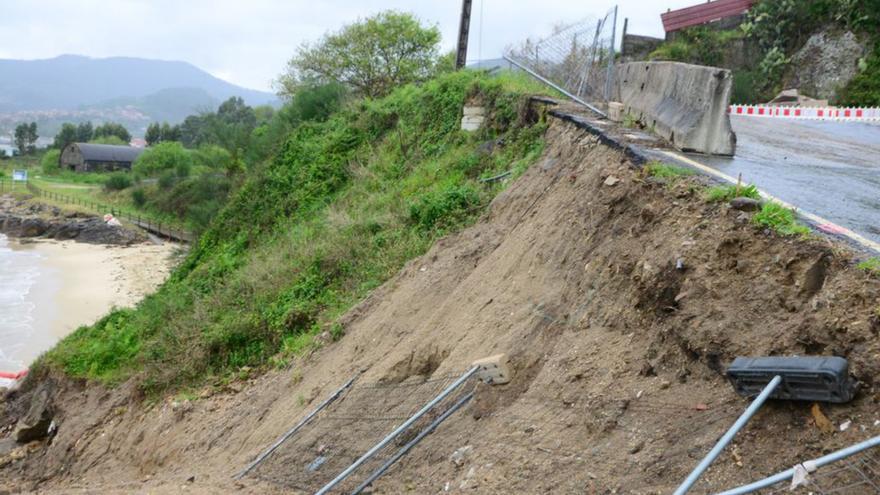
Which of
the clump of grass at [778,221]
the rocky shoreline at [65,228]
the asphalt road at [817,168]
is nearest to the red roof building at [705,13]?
the asphalt road at [817,168]

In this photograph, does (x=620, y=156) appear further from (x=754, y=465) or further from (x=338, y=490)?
(x=754, y=465)

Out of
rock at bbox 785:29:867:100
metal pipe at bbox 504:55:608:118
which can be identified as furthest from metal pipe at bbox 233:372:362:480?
rock at bbox 785:29:867:100

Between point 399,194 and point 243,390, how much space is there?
5.21 metres

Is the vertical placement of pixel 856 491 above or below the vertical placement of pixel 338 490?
above

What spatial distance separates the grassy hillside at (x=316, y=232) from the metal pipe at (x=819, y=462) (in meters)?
8.02

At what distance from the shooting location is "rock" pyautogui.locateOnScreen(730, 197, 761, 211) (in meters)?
6.12

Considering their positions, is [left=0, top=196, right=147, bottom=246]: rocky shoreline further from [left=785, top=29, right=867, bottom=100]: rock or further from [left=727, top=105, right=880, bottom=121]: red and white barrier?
[left=727, top=105, right=880, bottom=121]: red and white barrier

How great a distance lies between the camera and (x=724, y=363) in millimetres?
4871

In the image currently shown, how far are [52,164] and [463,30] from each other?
91867 millimetres

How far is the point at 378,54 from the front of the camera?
38594 millimetres

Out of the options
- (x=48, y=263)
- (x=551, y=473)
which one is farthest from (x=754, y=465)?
(x=48, y=263)

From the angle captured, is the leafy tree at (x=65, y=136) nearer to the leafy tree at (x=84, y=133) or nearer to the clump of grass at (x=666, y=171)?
the leafy tree at (x=84, y=133)

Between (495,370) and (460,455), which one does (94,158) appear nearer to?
(495,370)

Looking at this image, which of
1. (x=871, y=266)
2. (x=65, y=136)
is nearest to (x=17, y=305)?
(x=871, y=266)
